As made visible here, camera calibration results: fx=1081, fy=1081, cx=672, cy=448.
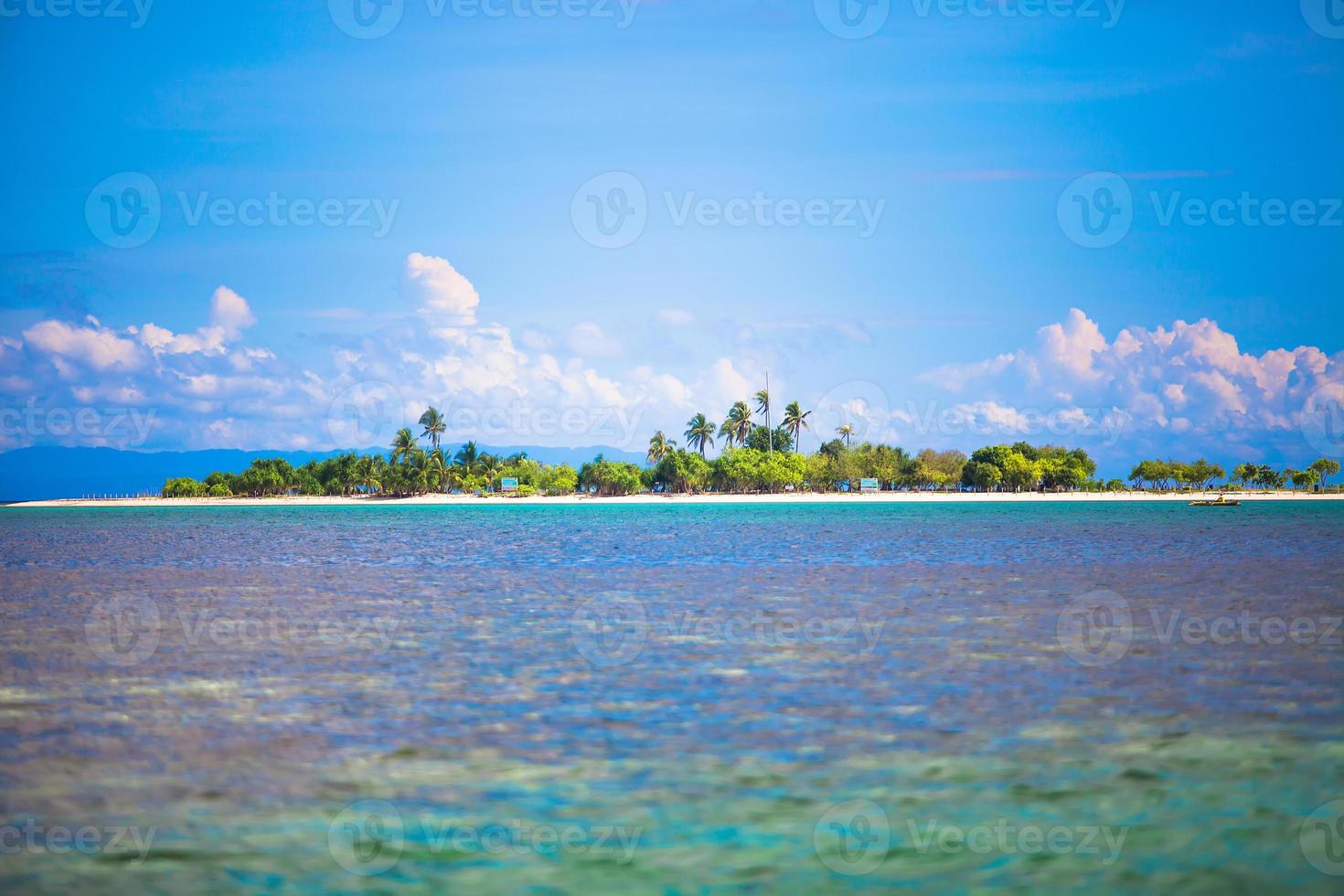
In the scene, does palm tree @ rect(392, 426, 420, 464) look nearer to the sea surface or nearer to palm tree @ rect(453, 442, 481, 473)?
palm tree @ rect(453, 442, 481, 473)

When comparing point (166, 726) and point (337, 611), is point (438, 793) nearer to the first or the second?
point (166, 726)

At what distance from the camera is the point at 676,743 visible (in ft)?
46.4

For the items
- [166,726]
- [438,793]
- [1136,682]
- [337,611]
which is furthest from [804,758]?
[337,611]

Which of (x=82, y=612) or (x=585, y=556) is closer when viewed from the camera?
(x=82, y=612)

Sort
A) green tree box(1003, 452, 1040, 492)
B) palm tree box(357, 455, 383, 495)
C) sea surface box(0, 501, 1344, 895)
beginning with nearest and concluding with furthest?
sea surface box(0, 501, 1344, 895)
green tree box(1003, 452, 1040, 492)
palm tree box(357, 455, 383, 495)

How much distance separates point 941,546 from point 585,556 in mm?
19850

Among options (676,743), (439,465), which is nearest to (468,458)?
(439,465)

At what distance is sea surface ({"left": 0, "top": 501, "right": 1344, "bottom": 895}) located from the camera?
1016 cm

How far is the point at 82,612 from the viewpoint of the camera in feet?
97.3

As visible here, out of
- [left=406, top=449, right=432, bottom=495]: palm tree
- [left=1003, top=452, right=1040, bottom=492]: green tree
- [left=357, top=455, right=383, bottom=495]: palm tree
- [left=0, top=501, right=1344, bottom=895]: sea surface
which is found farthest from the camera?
[left=357, top=455, right=383, bottom=495]: palm tree

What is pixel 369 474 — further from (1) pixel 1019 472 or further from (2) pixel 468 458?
(1) pixel 1019 472

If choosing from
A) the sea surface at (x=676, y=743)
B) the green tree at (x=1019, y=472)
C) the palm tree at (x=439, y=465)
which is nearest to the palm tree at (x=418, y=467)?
the palm tree at (x=439, y=465)

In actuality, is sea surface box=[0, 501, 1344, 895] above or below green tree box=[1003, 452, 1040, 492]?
below

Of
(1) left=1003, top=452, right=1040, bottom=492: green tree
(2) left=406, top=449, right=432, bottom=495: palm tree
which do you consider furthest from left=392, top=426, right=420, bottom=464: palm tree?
(1) left=1003, top=452, right=1040, bottom=492: green tree
